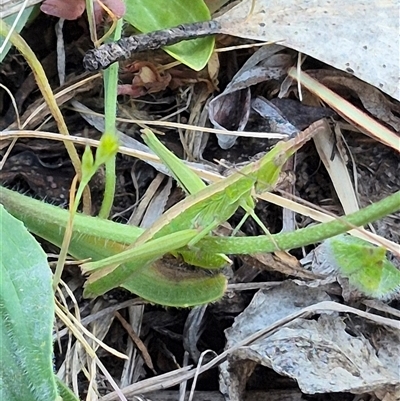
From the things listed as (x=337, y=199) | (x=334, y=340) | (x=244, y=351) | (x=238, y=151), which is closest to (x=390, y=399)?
(x=334, y=340)

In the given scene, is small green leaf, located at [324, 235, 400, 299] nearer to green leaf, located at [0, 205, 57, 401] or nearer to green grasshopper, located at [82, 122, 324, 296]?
green grasshopper, located at [82, 122, 324, 296]

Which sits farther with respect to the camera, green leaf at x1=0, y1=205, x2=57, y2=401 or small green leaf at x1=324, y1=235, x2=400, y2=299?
small green leaf at x1=324, y1=235, x2=400, y2=299

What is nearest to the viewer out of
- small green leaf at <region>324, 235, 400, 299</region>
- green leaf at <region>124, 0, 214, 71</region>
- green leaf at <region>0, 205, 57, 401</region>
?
green leaf at <region>0, 205, 57, 401</region>

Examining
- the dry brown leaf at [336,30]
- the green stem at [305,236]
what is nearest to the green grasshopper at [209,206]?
the green stem at [305,236]

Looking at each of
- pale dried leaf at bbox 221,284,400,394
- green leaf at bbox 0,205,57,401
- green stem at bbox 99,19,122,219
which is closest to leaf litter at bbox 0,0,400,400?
pale dried leaf at bbox 221,284,400,394

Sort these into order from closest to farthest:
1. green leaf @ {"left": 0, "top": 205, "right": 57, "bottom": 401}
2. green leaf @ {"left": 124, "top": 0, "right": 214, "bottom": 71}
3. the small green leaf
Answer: green leaf @ {"left": 0, "top": 205, "right": 57, "bottom": 401}
the small green leaf
green leaf @ {"left": 124, "top": 0, "right": 214, "bottom": 71}

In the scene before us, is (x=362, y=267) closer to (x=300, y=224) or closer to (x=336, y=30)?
(x=300, y=224)

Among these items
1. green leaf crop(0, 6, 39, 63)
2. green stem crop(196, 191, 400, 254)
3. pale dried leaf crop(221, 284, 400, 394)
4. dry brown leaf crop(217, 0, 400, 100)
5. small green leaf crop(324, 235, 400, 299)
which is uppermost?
green leaf crop(0, 6, 39, 63)

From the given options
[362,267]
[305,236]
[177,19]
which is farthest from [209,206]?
[177,19]
